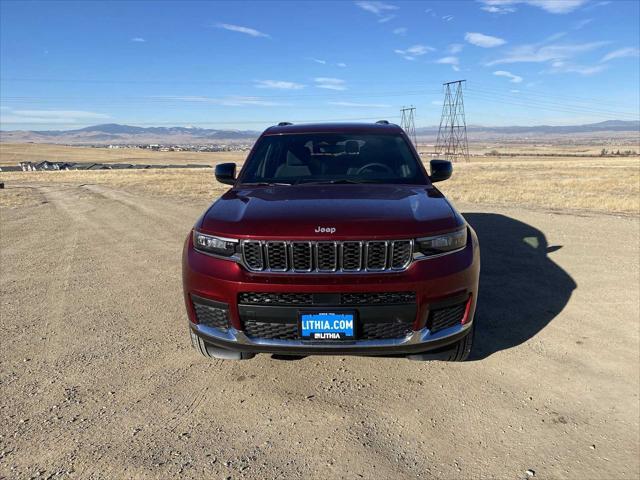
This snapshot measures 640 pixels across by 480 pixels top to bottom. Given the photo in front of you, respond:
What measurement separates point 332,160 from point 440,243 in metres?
1.86

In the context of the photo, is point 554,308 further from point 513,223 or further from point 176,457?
point 513,223

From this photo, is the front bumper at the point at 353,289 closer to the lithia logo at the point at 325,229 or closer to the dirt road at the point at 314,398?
the lithia logo at the point at 325,229

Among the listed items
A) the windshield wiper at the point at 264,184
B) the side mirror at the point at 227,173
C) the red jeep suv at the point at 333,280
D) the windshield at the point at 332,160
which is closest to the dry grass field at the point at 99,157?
the side mirror at the point at 227,173

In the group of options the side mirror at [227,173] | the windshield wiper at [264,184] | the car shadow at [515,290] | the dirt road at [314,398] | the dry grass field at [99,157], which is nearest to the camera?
the dirt road at [314,398]

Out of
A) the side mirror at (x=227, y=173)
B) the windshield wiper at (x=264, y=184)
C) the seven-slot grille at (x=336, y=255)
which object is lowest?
the seven-slot grille at (x=336, y=255)

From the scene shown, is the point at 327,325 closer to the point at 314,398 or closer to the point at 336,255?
the point at 336,255

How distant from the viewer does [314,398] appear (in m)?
3.05

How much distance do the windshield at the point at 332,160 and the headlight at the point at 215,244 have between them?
3.77 feet

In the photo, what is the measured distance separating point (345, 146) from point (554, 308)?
2715mm

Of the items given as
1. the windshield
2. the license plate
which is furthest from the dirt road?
the windshield

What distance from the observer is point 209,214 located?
324cm

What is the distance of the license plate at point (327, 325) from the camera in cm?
267

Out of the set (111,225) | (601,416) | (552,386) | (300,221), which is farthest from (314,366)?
(111,225)

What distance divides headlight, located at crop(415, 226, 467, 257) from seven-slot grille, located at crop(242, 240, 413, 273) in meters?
0.08
